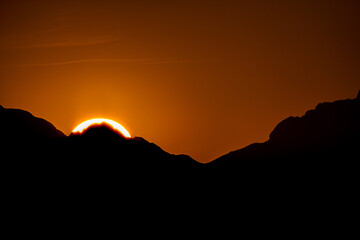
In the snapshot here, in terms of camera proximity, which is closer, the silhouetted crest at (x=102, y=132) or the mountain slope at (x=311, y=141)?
the silhouetted crest at (x=102, y=132)

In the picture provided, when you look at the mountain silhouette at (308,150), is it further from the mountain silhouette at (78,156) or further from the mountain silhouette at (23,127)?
the mountain silhouette at (23,127)

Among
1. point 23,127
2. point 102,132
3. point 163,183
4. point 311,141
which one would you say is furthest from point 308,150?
point 23,127

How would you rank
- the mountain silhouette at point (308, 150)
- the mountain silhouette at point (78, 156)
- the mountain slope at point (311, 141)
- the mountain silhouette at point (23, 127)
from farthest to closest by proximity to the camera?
the mountain slope at point (311, 141)
the mountain silhouette at point (308, 150)
the mountain silhouette at point (23, 127)
the mountain silhouette at point (78, 156)

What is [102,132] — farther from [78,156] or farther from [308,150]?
[308,150]

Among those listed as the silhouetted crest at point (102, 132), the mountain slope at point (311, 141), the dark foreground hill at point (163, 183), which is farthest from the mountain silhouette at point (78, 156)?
the mountain slope at point (311, 141)

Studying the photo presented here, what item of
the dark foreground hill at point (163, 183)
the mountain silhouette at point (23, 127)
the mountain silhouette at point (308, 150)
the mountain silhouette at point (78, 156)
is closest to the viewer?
the dark foreground hill at point (163, 183)

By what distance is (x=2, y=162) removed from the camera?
3730 inches

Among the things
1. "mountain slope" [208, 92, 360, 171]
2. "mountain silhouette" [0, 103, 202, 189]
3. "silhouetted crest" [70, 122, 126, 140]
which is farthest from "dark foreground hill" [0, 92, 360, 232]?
"mountain slope" [208, 92, 360, 171]

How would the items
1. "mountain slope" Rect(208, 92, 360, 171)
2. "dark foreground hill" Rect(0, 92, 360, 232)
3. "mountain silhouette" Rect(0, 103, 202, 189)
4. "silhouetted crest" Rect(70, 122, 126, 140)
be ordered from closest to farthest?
"dark foreground hill" Rect(0, 92, 360, 232) < "mountain silhouette" Rect(0, 103, 202, 189) < "silhouetted crest" Rect(70, 122, 126, 140) < "mountain slope" Rect(208, 92, 360, 171)

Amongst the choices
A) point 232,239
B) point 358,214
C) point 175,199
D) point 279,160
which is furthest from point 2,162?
point 358,214

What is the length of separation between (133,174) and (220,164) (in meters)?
28.0

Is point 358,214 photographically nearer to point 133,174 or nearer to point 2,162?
point 133,174

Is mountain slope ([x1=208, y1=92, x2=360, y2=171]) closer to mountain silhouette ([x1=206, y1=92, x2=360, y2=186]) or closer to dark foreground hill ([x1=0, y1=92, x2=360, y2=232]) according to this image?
mountain silhouette ([x1=206, y1=92, x2=360, y2=186])

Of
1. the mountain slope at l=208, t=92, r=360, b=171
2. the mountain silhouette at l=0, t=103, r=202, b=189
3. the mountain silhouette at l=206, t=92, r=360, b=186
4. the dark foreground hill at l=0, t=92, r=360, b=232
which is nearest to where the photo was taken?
the dark foreground hill at l=0, t=92, r=360, b=232
